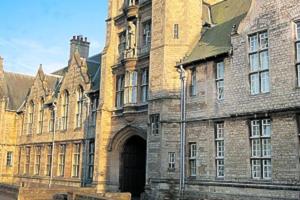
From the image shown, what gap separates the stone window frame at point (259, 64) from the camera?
1900 cm

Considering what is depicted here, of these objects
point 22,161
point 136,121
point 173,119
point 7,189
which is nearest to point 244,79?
point 173,119

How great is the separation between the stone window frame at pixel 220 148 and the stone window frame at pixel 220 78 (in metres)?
1.44

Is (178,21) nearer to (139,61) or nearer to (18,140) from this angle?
(139,61)

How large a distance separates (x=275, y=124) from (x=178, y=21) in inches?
376

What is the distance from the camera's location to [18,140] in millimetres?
44375

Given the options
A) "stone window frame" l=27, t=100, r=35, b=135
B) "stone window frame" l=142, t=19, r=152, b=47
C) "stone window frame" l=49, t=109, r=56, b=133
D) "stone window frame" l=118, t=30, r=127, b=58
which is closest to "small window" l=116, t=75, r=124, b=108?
"stone window frame" l=118, t=30, r=127, b=58

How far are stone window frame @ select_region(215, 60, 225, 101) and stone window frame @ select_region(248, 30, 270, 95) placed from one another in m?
1.84

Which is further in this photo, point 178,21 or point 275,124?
point 178,21

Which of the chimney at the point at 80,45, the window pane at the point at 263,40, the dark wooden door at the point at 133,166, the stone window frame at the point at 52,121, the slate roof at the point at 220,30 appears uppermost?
the chimney at the point at 80,45

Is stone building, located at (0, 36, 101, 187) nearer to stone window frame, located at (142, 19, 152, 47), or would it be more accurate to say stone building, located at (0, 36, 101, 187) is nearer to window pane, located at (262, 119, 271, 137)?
stone window frame, located at (142, 19, 152, 47)

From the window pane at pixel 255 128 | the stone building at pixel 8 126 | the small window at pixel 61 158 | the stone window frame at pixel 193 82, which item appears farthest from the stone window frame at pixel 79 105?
the window pane at pixel 255 128

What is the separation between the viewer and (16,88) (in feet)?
155

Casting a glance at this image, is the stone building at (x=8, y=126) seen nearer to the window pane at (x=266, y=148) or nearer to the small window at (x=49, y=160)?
the small window at (x=49, y=160)

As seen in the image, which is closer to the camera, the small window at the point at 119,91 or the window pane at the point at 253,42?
the window pane at the point at 253,42
